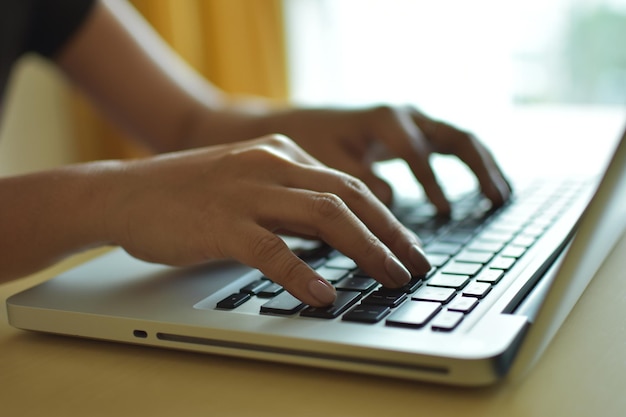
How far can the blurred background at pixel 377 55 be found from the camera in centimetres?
244

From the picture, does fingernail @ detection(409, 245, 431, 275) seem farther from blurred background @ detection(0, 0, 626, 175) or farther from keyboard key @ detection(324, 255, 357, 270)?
blurred background @ detection(0, 0, 626, 175)

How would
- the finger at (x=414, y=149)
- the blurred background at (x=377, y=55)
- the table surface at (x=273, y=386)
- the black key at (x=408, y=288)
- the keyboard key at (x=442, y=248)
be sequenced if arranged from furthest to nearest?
the blurred background at (x=377, y=55) → the finger at (x=414, y=149) → the keyboard key at (x=442, y=248) → the black key at (x=408, y=288) → the table surface at (x=273, y=386)

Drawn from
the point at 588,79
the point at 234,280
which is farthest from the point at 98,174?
the point at 588,79

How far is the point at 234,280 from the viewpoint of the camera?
0.57 meters

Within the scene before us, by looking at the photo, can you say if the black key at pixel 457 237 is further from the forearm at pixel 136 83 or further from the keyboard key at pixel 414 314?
the forearm at pixel 136 83

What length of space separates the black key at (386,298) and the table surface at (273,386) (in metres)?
0.06

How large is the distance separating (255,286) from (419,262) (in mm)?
122

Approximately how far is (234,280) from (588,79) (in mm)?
2296

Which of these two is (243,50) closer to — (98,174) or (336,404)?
(98,174)

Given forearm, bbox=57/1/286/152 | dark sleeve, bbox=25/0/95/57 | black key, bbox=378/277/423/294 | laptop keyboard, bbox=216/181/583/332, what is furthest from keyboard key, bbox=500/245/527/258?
dark sleeve, bbox=25/0/95/57

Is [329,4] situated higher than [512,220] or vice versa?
[329,4]

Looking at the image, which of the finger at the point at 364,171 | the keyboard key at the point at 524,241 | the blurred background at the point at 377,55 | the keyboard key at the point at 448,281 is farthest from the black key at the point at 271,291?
the blurred background at the point at 377,55

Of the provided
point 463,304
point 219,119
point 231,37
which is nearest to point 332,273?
point 463,304

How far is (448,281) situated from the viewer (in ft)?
1.73
